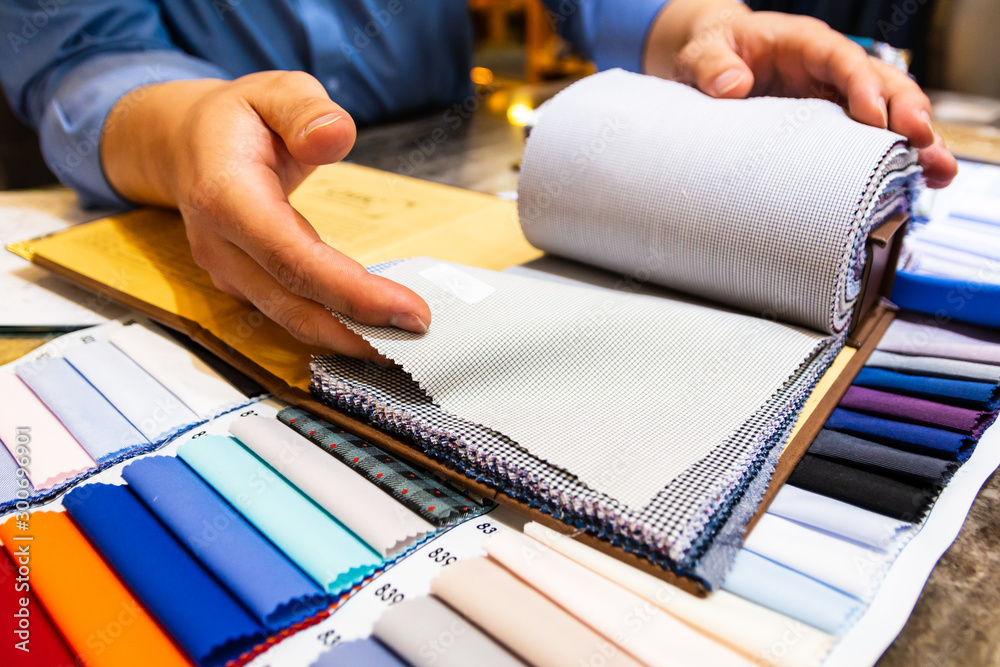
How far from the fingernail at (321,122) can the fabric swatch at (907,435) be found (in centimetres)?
42

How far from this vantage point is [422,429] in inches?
15.9

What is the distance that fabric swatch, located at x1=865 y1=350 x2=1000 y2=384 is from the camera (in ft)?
1.53

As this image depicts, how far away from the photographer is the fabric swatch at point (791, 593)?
1.01 ft

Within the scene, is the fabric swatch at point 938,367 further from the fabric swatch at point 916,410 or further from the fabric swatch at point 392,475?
the fabric swatch at point 392,475

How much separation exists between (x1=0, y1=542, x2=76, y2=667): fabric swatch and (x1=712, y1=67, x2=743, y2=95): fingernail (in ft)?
2.25

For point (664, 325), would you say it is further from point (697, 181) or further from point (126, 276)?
point (126, 276)

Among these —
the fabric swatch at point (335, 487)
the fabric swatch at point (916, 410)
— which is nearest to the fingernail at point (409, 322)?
the fabric swatch at point (335, 487)

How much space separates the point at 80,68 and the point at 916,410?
101cm

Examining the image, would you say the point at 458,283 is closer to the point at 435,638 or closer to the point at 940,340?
the point at 435,638

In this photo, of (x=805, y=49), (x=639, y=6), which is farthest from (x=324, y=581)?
(x=639, y=6)

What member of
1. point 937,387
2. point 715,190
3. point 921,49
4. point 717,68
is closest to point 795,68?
point 717,68

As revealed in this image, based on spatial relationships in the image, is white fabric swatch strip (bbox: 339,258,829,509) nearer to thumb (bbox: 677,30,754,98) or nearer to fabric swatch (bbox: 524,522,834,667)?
fabric swatch (bbox: 524,522,834,667)

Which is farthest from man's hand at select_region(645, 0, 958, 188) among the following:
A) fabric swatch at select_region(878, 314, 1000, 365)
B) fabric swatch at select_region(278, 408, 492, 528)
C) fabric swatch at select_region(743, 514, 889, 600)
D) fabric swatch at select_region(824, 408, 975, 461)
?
fabric swatch at select_region(278, 408, 492, 528)

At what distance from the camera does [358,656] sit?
0.97 feet
